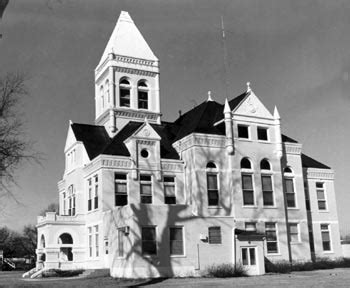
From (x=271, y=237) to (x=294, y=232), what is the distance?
8.34 ft

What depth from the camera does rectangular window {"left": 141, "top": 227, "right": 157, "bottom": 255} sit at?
31000 mm

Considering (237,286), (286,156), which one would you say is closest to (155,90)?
(286,156)

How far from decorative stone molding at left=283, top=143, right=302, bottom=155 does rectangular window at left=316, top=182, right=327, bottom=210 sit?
4.47m

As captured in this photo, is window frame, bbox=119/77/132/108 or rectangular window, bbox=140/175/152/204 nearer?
rectangular window, bbox=140/175/152/204

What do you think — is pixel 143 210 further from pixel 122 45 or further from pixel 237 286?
pixel 122 45

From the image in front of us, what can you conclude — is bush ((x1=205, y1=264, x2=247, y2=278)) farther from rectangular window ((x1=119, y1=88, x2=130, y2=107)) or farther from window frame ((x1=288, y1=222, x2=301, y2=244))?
rectangular window ((x1=119, y1=88, x2=130, y2=107))

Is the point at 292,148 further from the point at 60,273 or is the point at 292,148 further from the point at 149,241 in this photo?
the point at 60,273

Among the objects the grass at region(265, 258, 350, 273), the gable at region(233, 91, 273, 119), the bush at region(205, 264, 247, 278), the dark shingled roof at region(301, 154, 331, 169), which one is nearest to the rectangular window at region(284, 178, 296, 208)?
the dark shingled roof at region(301, 154, 331, 169)

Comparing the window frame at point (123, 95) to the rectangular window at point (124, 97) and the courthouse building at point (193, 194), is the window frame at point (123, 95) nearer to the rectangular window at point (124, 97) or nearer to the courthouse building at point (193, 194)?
the rectangular window at point (124, 97)

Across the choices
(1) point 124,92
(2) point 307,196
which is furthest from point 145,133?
(2) point 307,196

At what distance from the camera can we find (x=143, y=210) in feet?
103

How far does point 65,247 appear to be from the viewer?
38.4m

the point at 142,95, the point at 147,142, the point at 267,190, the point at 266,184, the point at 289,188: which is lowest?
the point at 267,190

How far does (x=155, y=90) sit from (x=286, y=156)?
1340cm
